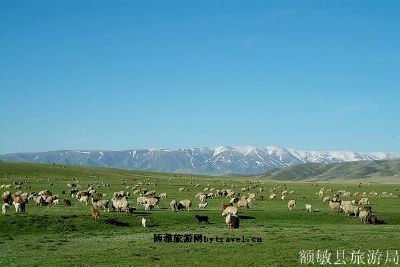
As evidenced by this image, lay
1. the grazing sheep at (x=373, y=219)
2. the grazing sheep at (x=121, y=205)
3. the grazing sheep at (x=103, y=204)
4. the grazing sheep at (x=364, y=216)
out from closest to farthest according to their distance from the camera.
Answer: the grazing sheep at (x=364, y=216) → the grazing sheep at (x=373, y=219) → the grazing sheep at (x=121, y=205) → the grazing sheep at (x=103, y=204)

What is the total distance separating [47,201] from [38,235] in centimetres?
1832

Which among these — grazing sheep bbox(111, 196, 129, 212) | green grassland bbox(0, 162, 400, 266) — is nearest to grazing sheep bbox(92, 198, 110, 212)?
grazing sheep bbox(111, 196, 129, 212)

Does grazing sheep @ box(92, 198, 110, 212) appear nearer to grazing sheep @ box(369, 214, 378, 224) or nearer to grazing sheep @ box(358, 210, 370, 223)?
grazing sheep @ box(358, 210, 370, 223)

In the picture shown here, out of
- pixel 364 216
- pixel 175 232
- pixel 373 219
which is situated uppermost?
pixel 364 216

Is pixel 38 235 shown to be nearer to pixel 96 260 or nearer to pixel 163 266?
pixel 96 260

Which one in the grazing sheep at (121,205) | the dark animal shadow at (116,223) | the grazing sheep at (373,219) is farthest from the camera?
the grazing sheep at (121,205)

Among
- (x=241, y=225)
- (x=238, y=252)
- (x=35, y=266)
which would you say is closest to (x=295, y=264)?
(x=238, y=252)

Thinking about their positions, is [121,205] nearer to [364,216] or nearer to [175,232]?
[175,232]

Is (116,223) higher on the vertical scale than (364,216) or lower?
lower

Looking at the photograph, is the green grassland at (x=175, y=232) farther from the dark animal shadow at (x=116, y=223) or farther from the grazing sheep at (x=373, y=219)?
the grazing sheep at (x=373, y=219)

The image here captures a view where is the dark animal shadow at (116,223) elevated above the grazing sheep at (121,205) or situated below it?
below

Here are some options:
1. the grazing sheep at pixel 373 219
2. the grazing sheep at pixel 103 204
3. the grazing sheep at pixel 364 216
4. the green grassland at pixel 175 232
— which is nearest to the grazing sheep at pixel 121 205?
the grazing sheep at pixel 103 204

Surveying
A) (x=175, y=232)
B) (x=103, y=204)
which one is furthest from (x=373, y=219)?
(x=103, y=204)

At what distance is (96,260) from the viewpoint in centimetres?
2948
